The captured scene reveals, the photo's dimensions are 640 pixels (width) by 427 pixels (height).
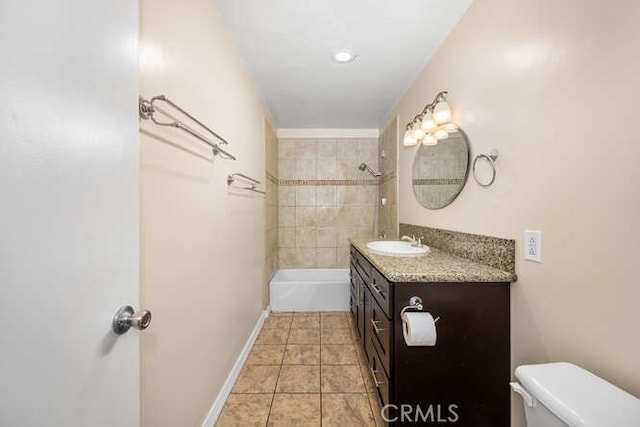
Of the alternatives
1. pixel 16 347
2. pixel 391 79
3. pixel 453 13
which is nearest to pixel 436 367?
pixel 16 347

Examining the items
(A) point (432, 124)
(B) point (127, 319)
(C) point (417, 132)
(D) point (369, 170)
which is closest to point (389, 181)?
(D) point (369, 170)

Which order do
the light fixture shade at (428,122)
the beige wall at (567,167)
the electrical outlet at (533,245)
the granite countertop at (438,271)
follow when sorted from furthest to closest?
1. the light fixture shade at (428,122)
2. the granite countertop at (438,271)
3. the electrical outlet at (533,245)
4. the beige wall at (567,167)

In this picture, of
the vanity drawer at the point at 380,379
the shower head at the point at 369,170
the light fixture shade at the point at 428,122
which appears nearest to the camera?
the vanity drawer at the point at 380,379

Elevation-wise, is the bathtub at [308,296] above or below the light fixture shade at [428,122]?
below

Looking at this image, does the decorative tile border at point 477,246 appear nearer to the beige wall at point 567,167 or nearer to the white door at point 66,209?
the beige wall at point 567,167

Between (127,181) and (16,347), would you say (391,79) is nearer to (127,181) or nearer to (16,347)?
(127,181)

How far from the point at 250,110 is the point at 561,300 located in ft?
7.48

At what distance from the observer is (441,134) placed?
1.78 m

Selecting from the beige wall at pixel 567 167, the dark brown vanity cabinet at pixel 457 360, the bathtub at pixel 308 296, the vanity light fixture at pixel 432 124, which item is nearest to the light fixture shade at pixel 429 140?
the vanity light fixture at pixel 432 124

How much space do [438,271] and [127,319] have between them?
46.4 inches

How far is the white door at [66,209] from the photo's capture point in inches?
15.1

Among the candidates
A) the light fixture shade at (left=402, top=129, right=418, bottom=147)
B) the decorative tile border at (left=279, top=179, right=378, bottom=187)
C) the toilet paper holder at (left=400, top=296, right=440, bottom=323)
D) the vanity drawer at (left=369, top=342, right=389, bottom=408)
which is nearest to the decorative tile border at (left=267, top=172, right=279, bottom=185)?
the decorative tile border at (left=279, top=179, right=378, bottom=187)

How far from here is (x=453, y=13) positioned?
59.6 inches

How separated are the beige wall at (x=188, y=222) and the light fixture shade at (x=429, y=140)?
55.1 inches
